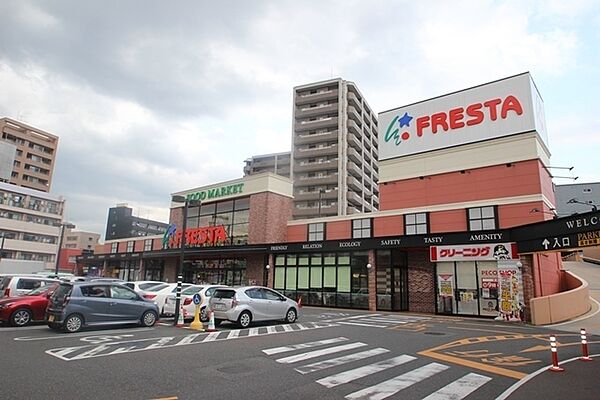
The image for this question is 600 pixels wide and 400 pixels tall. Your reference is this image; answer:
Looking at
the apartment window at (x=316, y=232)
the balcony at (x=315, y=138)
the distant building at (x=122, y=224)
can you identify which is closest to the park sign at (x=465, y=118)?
the apartment window at (x=316, y=232)

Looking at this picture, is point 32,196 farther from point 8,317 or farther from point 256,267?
point 8,317

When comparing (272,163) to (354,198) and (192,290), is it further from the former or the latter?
(192,290)

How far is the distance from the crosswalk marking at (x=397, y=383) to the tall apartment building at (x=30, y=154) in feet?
293

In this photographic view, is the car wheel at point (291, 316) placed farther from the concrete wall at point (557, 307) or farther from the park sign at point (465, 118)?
the park sign at point (465, 118)

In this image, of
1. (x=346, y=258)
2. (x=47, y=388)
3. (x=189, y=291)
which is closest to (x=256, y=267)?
(x=346, y=258)

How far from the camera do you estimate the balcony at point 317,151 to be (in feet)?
220

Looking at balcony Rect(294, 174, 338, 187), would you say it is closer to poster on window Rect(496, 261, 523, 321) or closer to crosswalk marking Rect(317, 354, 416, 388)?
poster on window Rect(496, 261, 523, 321)

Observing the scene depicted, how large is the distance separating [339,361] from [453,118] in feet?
86.3

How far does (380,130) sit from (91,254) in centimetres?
3830

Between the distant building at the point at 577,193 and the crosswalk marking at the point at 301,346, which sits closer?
the crosswalk marking at the point at 301,346

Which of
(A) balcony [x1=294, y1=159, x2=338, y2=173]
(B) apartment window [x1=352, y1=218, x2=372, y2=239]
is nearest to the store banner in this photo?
(B) apartment window [x1=352, y1=218, x2=372, y2=239]

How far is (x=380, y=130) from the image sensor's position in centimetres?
3603

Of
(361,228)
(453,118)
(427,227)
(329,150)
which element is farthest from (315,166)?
(427,227)

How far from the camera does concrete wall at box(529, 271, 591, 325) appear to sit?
19.2 meters
